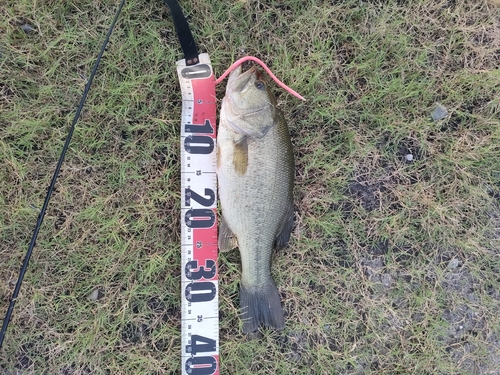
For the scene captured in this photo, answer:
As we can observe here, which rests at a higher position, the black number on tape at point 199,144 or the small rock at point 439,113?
the black number on tape at point 199,144

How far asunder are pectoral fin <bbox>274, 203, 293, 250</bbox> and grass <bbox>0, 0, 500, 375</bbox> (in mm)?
157

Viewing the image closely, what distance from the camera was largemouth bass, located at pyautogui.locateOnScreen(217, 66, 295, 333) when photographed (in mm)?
2492

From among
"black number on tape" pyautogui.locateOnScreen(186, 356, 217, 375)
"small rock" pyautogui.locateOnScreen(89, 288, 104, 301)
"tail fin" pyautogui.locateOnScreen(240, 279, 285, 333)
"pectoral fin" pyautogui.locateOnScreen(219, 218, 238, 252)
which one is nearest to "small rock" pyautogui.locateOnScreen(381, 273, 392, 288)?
"tail fin" pyautogui.locateOnScreen(240, 279, 285, 333)

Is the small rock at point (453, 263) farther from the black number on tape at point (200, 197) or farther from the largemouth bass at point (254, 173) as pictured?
the black number on tape at point (200, 197)

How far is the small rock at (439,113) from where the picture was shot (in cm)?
292

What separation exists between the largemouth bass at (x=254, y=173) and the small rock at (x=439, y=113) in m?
1.19

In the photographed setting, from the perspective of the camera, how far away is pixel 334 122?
9.50 ft

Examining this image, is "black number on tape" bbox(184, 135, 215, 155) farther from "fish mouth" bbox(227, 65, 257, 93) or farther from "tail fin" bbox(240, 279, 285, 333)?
"tail fin" bbox(240, 279, 285, 333)

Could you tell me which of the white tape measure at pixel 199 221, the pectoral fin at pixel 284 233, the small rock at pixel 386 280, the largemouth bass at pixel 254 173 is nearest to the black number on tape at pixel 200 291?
the white tape measure at pixel 199 221

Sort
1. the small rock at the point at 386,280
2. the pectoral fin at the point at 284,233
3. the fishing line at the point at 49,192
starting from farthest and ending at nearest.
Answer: the small rock at the point at 386,280 → the pectoral fin at the point at 284,233 → the fishing line at the point at 49,192

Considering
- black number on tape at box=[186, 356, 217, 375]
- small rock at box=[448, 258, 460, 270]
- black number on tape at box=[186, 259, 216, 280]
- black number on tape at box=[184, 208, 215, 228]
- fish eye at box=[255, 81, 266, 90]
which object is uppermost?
fish eye at box=[255, 81, 266, 90]

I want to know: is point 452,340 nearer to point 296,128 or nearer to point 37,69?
point 296,128

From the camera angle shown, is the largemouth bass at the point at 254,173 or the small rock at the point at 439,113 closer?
the largemouth bass at the point at 254,173

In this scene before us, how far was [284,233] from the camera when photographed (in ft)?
8.83
